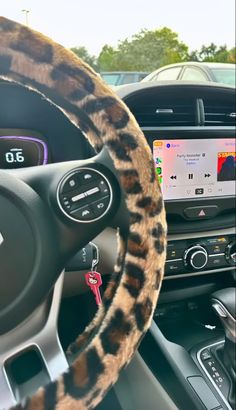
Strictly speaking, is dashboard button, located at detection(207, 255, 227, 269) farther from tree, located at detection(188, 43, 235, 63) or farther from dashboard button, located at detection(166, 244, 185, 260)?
tree, located at detection(188, 43, 235, 63)

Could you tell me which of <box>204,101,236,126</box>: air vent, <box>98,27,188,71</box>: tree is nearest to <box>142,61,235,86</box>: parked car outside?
<box>98,27,188,71</box>: tree

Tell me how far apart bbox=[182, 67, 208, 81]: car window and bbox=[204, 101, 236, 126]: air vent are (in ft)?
11.1

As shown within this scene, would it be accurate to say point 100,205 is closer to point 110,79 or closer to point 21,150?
point 21,150

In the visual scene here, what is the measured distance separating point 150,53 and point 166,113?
11.3 m

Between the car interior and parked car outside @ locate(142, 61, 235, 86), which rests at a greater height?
the car interior

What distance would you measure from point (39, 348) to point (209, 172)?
3.33ft

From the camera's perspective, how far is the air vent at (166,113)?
163 centimetres

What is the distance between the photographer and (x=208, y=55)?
14.6 meters

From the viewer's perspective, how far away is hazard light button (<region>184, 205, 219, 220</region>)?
169cm

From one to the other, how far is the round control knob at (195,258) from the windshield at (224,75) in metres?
3.64

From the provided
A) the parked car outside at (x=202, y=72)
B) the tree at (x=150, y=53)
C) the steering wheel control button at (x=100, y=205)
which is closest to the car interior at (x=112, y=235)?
the steering wheel control button at (x=100, y=205)

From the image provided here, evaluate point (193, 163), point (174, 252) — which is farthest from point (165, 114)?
point (174, 252)

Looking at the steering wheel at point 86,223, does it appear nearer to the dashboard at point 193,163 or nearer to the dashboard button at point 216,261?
the dashboard at point 193,163

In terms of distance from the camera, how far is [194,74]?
17.5 feet
